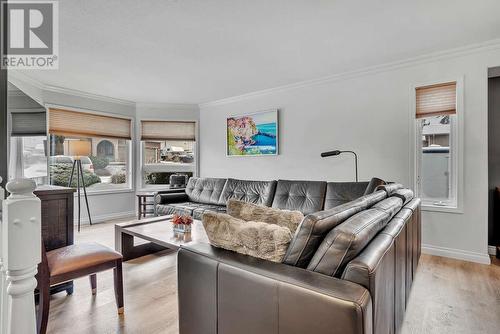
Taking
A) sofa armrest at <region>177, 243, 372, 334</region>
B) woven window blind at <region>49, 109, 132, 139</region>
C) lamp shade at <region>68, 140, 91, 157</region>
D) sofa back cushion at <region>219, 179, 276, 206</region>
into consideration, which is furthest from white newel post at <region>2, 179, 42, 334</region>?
woven window blind at <region>49, 109, 132, 139</region>

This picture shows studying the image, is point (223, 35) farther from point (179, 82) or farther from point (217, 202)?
point (217, 202)

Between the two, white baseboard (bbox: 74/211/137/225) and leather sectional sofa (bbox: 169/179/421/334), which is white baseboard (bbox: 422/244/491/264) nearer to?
leather sectional sofa (bbox: 169/179/421/334)

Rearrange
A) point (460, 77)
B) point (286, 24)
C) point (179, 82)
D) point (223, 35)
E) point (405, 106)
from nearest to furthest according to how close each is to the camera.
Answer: point (286, 24), point (223, 35), point (460, 77), point (405, 106), point (179, 82)

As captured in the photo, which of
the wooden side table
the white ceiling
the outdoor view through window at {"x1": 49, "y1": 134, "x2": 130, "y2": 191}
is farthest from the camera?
the wooden side table

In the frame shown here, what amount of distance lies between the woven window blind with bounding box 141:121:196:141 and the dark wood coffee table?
2806 millimetres

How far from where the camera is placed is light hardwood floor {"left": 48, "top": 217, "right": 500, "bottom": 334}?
5.75 feet

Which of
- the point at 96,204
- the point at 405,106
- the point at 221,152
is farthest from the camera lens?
the point at 221,152

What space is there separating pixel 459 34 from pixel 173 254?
12.9 ft

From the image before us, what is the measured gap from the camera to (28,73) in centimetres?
369

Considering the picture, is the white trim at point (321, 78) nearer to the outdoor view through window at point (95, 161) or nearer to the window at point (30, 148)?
the window at point (30, 148)

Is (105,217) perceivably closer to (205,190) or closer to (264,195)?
(205,190)

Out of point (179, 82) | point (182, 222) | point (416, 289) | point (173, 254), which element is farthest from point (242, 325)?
point (179, 82)

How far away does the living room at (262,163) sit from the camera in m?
1.14

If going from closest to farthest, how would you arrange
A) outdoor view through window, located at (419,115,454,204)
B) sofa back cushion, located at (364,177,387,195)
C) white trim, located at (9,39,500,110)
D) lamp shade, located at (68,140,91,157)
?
sofa back cushion, located at (364,177,387,195), white trim, located at (9,39,500,110), outdoor view through window, located at (419,115,454,204), lamp shade, located at (68,140,91,157)
